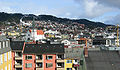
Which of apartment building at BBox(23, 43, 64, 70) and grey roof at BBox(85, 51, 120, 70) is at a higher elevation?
grey roof at BBox(85, 51, 120, 70)

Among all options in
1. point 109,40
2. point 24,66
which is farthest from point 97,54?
point 109,40

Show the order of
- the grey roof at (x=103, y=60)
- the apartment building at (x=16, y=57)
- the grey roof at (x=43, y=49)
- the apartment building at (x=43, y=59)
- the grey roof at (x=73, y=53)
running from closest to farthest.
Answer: the grey roof at (x=103, y=60) < the apartment building at (x=43, y=59) < the grey roof at (x=73, y=53) < the apartment building at (x=16, y=57) < the grey roof at (x=43, y=49)

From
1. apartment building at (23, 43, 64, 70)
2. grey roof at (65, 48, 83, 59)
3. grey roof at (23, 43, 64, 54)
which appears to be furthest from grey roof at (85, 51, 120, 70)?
grey roof at (23, 43, 64, 54)

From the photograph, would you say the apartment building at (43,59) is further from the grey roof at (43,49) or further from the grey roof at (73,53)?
the grey roof at (73,53)

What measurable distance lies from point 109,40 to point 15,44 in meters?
136

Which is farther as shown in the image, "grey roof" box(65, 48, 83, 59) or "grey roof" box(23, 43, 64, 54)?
"grey roof" box(23, 43, 64, 54)

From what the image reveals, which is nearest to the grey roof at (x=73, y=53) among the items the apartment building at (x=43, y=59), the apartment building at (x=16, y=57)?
the apartment building at (x=43, y=59)

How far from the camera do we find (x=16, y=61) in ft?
216

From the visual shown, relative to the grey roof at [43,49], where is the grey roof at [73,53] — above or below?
Answer: below

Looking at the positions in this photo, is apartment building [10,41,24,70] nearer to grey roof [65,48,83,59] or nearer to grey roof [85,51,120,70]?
grey roof [65,48,83,59]

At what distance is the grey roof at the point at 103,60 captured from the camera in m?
41.9

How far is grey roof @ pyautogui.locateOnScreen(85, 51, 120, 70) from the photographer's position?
4188 cm

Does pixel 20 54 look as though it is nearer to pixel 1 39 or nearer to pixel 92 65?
pixel 1 39

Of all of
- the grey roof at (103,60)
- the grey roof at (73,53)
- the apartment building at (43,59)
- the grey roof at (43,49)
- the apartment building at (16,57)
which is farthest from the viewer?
the grey roof at (43,49)
